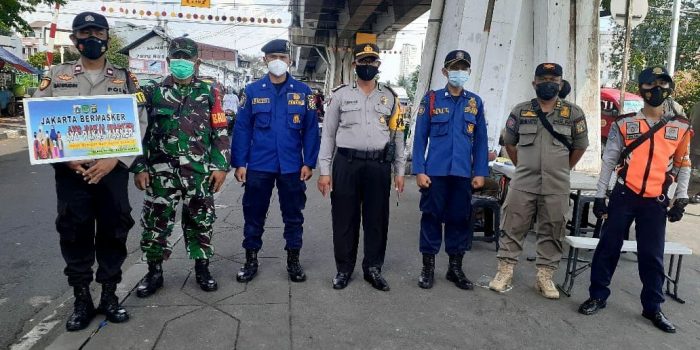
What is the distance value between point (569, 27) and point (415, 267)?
564cm

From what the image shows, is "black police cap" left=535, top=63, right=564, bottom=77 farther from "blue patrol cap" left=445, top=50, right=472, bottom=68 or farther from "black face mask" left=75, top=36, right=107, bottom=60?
"black face mask" left=75, top=36, right=107, bottom=60

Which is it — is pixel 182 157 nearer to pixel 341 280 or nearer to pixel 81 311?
pixel 81 311

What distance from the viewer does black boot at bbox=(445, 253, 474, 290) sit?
14.0ft

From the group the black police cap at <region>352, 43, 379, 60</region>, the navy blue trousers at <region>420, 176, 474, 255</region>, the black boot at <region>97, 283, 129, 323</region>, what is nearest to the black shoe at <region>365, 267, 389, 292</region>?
the navy blue trousers at <region>420, 176, 474, 255</region>

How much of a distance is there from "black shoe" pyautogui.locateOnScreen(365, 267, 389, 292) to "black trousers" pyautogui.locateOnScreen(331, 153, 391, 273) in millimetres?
43

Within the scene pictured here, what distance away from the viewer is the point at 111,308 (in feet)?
11.0

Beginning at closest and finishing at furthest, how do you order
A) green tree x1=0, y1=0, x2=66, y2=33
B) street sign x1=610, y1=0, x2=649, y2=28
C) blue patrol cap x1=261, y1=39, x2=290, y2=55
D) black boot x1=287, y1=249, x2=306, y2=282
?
1. blue patrol cap x1=261, y1=39, x2=290, y2=55
2. black boot x1=287, y1=249, x2=306, y2=282
3. street sign x1=610, y1=0, x2=649, y2=28
4. green tree x1=0, y1=0, x2=66, y2=33

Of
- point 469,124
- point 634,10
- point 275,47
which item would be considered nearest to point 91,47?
point 275,47

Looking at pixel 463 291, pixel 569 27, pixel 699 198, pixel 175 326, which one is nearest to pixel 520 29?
pixel 569 27

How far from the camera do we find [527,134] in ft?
13.5

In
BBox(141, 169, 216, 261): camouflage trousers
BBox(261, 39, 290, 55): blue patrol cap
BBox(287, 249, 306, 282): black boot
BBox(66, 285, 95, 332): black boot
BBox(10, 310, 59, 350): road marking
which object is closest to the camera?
BBox(10, 310, 59, 350): road marking

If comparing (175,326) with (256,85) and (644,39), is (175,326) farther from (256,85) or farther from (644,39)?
(644,39)

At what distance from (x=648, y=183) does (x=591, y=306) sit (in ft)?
3.31

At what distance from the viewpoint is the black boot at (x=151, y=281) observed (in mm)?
3773
